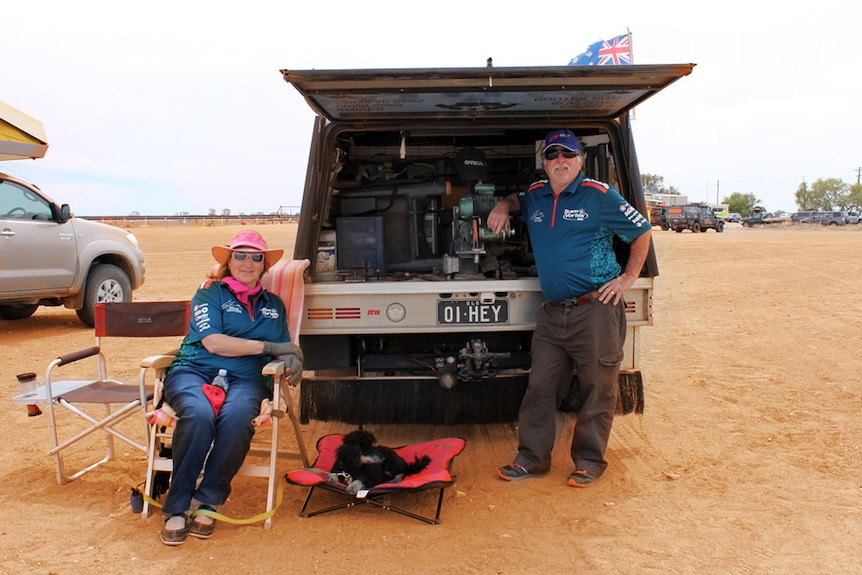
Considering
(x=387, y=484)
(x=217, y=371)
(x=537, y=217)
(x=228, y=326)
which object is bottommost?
(x=387, y=484)

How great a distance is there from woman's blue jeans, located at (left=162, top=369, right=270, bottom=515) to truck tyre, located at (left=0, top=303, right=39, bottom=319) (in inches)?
292

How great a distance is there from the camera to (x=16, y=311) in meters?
9.95

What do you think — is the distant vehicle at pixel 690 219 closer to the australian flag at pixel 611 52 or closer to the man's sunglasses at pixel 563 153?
the australian flag at pixel 611 52

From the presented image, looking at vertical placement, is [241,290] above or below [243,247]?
below

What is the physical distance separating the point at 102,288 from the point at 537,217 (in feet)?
23.0

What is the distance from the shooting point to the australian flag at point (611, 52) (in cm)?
935

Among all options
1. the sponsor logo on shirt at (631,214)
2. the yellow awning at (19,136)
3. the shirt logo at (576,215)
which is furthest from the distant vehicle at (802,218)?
the shirt logo at (576,215)

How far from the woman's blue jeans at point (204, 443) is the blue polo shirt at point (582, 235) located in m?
1.70

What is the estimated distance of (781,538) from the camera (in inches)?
128

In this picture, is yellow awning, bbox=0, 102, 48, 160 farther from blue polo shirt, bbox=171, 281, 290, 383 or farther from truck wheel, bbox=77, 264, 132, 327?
blue polo shirt, bbox=171, 281, 290, 383

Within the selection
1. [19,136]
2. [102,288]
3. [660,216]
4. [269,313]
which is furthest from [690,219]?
[269,313]

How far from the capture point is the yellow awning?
7516 mm

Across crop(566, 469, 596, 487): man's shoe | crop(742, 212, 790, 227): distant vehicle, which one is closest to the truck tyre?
crop(566, 469, 596, 487): man's shoe

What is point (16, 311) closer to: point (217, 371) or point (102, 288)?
point (102, 288)
